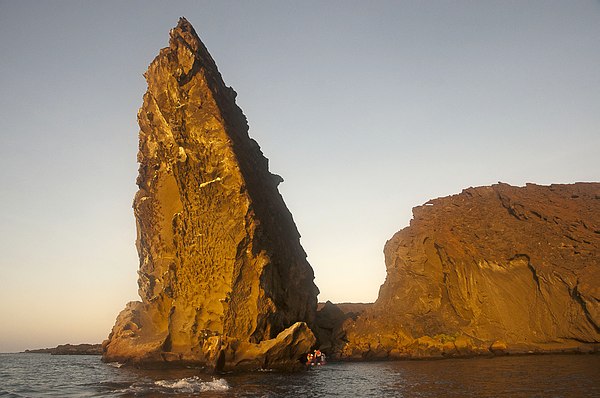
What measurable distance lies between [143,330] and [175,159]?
56.3 ft

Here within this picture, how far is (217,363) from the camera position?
32.3 meters

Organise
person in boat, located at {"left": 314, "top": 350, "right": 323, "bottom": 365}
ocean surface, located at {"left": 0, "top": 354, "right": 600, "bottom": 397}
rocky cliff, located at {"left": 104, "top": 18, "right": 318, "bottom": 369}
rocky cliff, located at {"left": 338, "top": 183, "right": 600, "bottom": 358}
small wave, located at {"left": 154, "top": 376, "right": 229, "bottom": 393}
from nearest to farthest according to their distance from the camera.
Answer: ocean surface, located at {"left": 0, "top": 354, "right": 600, "bottom": 397} → small wave, located at {"left": 154, "top": 376, "right": 229, "bottom": 393} → rocky cliff, located at {"left": 104, "top": 18, "right": 318, "bottom": 369} → person in boat, located at {"left": 314, "top": 350, "right": 323, "bottom": 365} → rocky cliff, located at {"left": 338, "top": 183, "right": 600, "bottom": 358}

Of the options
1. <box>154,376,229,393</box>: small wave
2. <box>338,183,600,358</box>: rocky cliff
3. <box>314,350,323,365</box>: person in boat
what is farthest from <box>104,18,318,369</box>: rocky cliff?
<box>338,183,600,358</box>: rocky cliff

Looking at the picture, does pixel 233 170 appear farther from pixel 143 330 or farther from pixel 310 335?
pixel 143 330

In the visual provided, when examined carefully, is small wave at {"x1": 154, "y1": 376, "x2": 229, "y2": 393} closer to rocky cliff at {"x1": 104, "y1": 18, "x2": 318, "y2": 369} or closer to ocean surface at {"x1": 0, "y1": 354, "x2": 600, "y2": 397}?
ocean surface at {"x1": 0, "y1": 354, "x2": 600, "y2": 397}

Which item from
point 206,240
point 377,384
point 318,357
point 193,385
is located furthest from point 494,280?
point 193,385

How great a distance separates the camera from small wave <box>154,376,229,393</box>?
23844mm

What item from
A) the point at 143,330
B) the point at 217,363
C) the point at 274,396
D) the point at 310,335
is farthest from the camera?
the point at 143,330

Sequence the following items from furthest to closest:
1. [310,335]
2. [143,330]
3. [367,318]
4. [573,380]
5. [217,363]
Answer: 1. [367,318]
2. [143,330]
3. [310,335]
4. [217,363]
5. [573,380]

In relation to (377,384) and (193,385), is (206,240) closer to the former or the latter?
(193,385)

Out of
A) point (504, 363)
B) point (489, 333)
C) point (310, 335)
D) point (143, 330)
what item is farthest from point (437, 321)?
point (143, 330)

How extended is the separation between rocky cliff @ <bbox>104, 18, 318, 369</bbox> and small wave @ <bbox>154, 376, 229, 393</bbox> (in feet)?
18.6

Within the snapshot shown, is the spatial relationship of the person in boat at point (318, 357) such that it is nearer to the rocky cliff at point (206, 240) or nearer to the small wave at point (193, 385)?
the rocky cliff at point (206, 240)

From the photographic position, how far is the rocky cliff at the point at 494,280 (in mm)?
42125
